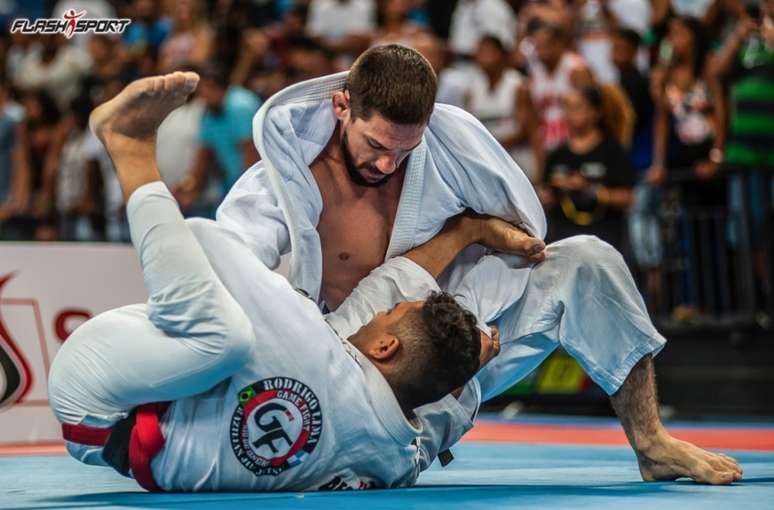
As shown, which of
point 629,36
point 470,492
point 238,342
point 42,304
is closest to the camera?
point 238,342

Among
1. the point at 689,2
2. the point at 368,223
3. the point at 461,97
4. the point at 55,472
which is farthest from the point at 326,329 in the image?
the point at 689,2

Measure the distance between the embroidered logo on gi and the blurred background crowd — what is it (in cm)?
440

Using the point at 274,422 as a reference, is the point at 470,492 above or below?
below

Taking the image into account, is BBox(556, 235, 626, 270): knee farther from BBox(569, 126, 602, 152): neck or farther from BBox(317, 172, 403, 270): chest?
BBox(569, 126, 602, 152): neck

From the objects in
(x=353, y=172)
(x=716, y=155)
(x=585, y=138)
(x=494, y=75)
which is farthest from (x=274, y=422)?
(x=494, y=75)

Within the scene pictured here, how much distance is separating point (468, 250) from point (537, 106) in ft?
14.3

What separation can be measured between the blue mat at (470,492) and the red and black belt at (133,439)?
0.07 metres

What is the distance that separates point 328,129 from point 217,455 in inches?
42.1

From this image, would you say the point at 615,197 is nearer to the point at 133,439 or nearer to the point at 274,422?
the point at 274,422

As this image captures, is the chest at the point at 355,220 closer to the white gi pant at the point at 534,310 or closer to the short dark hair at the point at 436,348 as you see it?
the white gi pant at the point at 534,310

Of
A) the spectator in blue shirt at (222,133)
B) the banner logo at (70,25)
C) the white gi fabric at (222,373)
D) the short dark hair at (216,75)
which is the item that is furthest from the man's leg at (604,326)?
the short dark hair at (216,75)

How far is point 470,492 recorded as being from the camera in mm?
2951

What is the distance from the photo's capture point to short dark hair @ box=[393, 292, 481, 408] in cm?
288

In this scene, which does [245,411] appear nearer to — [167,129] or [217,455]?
[217,455]
